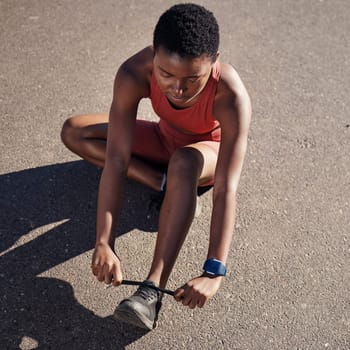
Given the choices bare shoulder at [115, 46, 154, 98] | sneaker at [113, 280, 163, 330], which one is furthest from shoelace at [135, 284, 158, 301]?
bare shoulder at [115, 46, 154, 98]

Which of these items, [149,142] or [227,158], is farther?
[149,142]

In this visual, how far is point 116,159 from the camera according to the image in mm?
2641

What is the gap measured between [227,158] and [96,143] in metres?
0.86

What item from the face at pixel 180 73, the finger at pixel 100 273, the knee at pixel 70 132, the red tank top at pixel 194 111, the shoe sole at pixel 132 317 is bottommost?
the shoe sole at pixel 132 317

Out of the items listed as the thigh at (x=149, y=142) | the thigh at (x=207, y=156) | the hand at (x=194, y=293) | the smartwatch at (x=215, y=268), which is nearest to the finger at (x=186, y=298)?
the hand at (x=194, y=293)

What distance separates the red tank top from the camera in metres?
2.56

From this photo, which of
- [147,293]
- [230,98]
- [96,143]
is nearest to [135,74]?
[230,98]

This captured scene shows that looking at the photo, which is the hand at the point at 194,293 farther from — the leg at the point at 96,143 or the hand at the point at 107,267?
the leg at the point at 96,143

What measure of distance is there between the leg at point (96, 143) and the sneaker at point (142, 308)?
83cm

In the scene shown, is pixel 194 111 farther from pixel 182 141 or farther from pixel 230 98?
pixel 182 141

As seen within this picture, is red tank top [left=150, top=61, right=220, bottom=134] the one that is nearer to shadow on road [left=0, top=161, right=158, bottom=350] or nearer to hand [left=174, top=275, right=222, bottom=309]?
shadow on road [left=0, top=161, right=158, bottom=350]

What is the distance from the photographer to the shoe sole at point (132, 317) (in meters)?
2.34

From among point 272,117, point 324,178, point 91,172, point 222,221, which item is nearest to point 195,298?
point 222,221

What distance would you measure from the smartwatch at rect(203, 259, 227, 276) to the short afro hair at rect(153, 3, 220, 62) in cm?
93
